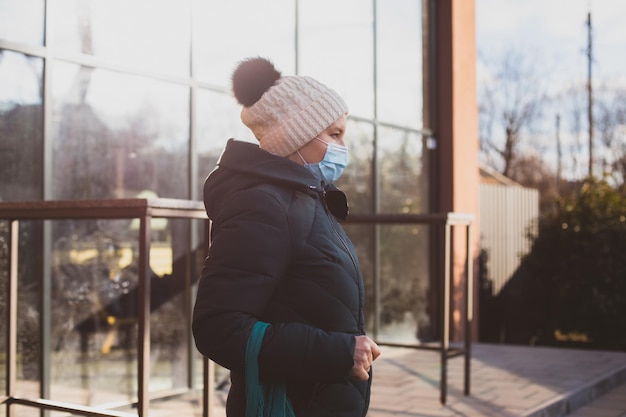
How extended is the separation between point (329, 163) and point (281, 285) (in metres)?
0.39

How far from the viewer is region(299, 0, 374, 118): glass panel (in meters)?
7.99

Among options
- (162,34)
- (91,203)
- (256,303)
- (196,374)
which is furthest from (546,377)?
(256,303)

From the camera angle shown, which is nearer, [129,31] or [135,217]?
[135,217]

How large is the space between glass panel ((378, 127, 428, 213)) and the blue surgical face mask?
6.63m

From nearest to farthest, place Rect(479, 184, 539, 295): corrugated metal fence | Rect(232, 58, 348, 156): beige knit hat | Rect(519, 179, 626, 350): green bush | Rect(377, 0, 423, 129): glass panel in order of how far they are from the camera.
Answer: Rect(232, 58, 348, 156): beige knit hat → Rect(377, 0, 423, 129): glass panel → Rect(519, 179, 626, 350): green bush → Rect(479, 184, 539, 295): corrugated metal fence

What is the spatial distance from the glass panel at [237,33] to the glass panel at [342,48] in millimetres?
216

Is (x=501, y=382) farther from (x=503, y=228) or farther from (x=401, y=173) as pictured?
(x=503, y=228)

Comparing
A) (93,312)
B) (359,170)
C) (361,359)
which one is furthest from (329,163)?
(359,170)

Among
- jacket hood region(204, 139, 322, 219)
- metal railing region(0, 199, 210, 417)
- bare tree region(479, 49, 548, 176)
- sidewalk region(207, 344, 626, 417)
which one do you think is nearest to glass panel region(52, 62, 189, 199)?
sidewalk region(207, 344, 626, 417)

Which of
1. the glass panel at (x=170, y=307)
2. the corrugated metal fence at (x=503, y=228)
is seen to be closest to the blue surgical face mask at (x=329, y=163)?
the glass panel at (x=170, y=307)

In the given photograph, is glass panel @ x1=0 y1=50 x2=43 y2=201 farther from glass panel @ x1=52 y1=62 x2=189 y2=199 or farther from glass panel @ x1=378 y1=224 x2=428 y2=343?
glass panel @ x1=378 y1=224 x2=428 y2=343

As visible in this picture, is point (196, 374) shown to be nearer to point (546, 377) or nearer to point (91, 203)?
point (546, 377)

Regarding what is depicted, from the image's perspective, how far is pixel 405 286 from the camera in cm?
946

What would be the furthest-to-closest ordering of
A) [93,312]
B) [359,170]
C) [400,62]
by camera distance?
[400,62]
[359,170]
[93,312]
